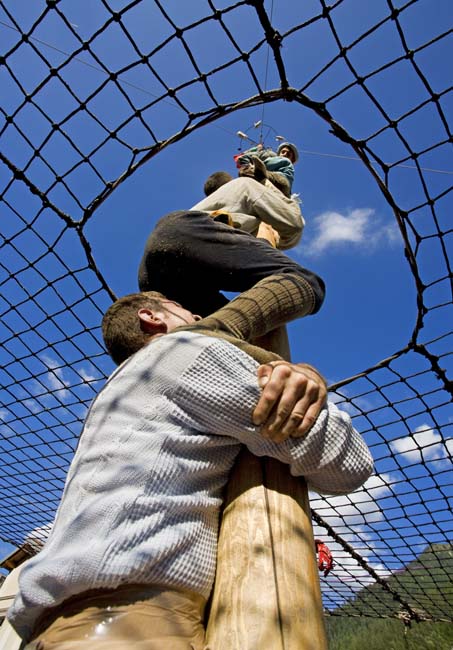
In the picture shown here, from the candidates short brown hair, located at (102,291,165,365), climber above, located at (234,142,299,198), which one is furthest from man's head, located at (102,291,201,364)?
climber above, located at (234,142,299,198)

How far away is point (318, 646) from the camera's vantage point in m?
0.47

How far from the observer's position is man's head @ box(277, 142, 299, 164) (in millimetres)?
2488

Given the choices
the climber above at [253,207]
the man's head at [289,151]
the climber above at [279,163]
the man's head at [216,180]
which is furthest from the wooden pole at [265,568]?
the man's head at [289,151]

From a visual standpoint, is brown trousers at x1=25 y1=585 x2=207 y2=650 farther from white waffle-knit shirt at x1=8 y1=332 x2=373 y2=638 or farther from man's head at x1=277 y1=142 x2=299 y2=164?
man's head at x1=277 y1=142 x2=299 y2=164

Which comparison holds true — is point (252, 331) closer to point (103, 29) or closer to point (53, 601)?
point (53, 601)

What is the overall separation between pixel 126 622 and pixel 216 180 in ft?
5.55

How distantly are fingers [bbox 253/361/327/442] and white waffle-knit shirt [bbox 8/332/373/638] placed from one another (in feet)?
0.04

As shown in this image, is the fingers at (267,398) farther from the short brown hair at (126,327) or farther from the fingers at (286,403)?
the short brown hair at (126,327)

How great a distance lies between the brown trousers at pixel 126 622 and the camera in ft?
1.52

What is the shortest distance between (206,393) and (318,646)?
286 mm

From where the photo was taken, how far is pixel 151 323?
1.00 meters

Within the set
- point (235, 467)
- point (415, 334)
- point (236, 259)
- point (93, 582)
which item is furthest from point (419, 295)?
point (93, 582)

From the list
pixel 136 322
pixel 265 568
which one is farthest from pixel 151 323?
pixel 265 568

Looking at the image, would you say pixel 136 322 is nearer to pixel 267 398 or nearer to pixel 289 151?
pixel 267 398
